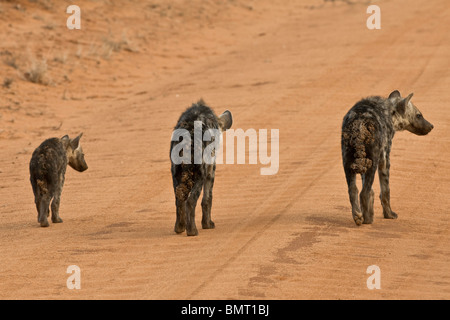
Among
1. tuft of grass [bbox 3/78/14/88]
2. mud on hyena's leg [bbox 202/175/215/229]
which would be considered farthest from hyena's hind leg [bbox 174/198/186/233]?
tuft of grass [bbox 3/78/14/88]

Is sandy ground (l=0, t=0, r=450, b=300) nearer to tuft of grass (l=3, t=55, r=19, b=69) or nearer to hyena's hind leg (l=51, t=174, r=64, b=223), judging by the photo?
tuft of grass (l=3, t=55, r=19, b=69)

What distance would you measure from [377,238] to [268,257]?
172 centimetres

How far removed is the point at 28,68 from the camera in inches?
977

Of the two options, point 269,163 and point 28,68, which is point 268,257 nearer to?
point 269,163

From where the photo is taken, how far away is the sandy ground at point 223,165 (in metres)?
10.4

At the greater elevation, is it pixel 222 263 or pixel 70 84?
pixel 70 84

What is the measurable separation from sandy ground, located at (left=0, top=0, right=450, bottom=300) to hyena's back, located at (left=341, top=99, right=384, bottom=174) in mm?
867

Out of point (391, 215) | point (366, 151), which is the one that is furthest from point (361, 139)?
point (391, 215)

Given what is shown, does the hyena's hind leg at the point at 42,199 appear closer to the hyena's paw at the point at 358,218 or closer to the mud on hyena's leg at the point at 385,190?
the hyena's paw at the point at 358,218

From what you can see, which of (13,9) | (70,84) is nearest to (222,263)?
(70,84)

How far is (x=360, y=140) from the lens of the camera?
40.3 ft

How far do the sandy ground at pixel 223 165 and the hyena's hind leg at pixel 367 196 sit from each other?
0.17m

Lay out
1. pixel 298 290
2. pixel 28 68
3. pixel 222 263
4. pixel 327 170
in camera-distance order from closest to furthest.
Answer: pixel 298 290 → pixel 222 263 → pixel 327 170 → pixel 28 68

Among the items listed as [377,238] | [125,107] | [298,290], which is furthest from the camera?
[125,107]
